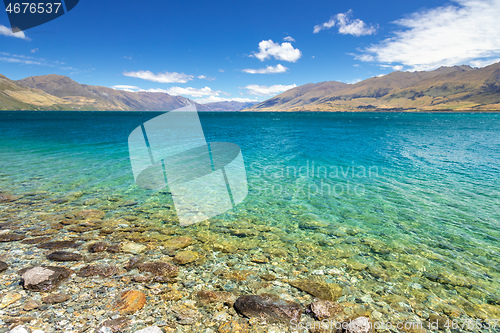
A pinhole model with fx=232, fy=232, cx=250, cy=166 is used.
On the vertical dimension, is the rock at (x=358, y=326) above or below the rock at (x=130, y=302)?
below

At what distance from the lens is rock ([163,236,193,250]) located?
9406mm

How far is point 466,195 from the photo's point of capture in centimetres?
1639

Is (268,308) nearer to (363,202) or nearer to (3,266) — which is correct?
(3,266)

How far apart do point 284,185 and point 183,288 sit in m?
13.3

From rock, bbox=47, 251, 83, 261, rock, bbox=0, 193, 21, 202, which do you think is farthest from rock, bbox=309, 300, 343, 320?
rock, bbox=0, 193, 21, 202

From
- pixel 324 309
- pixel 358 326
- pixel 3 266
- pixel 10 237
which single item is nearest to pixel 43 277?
pixel 3 266

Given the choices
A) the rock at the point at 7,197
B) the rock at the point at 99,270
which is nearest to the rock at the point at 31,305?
the rock at the point at 99,270

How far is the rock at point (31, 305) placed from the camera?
5515 millimetres

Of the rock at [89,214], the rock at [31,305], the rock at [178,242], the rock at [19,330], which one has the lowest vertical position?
the rock at [178,242]

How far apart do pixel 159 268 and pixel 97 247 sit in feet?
10.4

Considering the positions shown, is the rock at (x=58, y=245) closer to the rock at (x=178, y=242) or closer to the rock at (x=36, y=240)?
the rock at (x=36, y=240)

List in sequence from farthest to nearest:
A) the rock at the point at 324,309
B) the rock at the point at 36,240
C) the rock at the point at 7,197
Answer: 1. the rock at the point at 7,197
2. the rock at the point at 36,240
3. the rock at the point at 324,309

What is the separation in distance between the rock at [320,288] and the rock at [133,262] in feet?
17.3

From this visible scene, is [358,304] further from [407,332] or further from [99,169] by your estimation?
[99,169]
